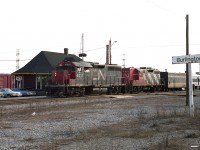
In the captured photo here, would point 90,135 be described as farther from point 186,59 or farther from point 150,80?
point 150,80

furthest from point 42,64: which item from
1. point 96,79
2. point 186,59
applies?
point 186,59

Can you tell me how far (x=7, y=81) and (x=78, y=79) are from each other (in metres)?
21.7

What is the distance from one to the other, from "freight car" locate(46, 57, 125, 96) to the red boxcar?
18.8 meters

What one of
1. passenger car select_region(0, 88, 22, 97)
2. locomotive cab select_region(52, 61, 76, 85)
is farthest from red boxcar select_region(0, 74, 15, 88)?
locomotive cab select_region(52, 61, 76, 85)

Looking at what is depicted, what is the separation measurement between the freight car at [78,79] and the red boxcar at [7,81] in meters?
18.8

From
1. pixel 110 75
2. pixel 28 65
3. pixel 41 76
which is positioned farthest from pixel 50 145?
pixel 28 65

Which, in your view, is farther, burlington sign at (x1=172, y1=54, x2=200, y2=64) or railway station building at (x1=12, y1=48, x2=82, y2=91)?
railway station building at (x1=12, y1=48, x2=82, y2=91)

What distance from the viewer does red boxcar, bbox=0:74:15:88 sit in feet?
171

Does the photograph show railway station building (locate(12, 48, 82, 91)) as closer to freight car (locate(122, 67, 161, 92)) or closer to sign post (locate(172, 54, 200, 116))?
freight car (locate(122, 67, 161, 92))

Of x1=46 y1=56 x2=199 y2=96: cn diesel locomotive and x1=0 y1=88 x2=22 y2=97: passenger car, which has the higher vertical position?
x1=46 y1=56 x2=199 y2=96: cn diesel locomotive

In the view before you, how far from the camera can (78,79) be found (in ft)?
113

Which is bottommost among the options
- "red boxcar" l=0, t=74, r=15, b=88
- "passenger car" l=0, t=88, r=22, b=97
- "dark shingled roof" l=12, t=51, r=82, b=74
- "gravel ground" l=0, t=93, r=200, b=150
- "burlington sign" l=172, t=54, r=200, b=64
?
Answer: "gravel ground" l=0, t=93, r=200, b=150

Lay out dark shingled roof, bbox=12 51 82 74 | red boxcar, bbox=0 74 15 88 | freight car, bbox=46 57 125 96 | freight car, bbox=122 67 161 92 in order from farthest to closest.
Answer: red boxcar, bbox=0 74 15 88
dark shingled roof, bbox=12 51 82 74
freight car, bbox=122 67 161 92
freight car, bbox=46 57 125 96

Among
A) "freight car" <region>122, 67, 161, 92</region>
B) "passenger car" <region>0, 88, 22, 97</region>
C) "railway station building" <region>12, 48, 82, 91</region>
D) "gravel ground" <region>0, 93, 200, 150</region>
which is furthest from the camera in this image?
"railway station building" <region>12, 48, 82, 91</region>
